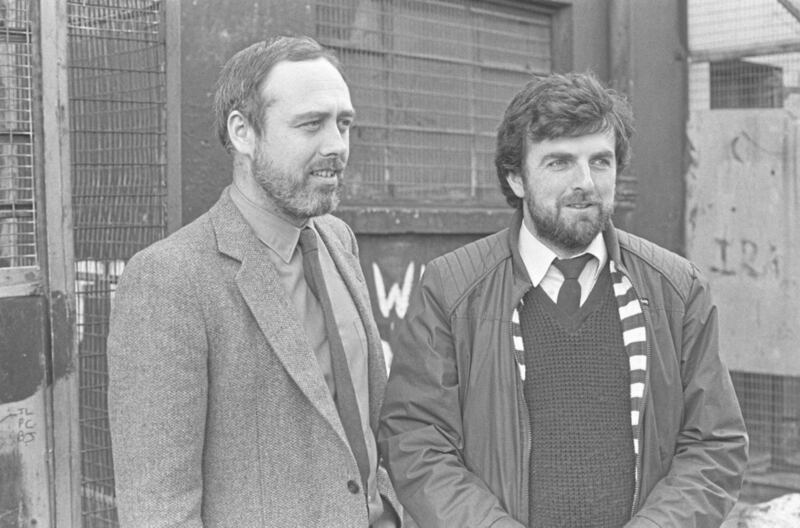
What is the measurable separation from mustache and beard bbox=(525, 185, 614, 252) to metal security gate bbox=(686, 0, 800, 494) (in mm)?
4420

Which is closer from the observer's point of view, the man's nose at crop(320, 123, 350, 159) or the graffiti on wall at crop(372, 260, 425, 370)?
the man's nose at crop(320, 123, 350, 159)

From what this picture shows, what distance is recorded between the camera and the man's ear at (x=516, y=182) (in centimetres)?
288

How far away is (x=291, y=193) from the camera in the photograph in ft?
8.34

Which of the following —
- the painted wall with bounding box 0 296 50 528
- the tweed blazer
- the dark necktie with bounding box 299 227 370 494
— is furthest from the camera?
the painted wall with bounding box 0 296 50 528

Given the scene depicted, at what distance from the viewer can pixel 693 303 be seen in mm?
2721

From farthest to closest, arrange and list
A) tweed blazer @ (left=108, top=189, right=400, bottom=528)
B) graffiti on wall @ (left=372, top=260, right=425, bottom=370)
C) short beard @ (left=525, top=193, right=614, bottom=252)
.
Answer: graffiti on wall @ (left=372, top=260, right=425, bottom=370) < short beard @ (left=525, top=193, right=614, bottom=252) < tweed blazer @ (left=108, top=189, right=400, bottom=528)

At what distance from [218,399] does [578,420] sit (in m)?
0.91

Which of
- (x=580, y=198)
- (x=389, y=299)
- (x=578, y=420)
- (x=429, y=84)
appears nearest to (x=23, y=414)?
(x=578, y=420)

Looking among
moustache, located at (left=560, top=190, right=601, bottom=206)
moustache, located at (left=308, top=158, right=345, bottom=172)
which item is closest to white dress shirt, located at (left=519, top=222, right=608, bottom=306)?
moustache, located at (left=560, top=190, right=601, bottom=206)

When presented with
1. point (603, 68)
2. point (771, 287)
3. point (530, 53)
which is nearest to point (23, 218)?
point (530, 53)

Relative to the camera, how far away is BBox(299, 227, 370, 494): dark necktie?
254 cm

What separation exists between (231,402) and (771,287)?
521cm

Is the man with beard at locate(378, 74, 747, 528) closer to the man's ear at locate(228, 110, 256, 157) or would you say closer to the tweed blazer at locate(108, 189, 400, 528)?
the tweed blazer at locate(108, 189, 400, 528)

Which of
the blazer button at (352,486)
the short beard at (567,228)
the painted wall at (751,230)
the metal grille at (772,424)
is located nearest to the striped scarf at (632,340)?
the short beard at (567,228)
